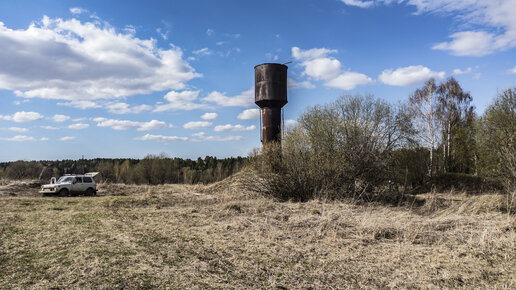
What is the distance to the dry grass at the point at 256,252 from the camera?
470cm

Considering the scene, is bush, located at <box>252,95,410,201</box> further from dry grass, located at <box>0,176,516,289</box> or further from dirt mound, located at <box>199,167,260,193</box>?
dry grass, located at <box>0,176,516,289</box>

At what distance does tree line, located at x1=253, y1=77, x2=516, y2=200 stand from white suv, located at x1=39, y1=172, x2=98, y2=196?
429 inches

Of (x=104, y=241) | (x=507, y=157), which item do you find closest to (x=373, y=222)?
(x=104, y=241)

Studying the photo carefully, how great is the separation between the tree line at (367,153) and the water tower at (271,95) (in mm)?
1448

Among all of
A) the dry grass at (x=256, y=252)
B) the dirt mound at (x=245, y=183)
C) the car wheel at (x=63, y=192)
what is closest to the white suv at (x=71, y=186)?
the car wheel at (x=63, y=192)

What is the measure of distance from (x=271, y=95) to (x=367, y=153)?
243 inches

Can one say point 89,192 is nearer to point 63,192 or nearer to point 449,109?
point 63,192

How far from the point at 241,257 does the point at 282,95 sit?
14.3 meters

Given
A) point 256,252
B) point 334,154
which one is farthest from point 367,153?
point 256,252

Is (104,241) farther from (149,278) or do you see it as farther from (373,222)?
(373,222)

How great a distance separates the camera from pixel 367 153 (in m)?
17.8

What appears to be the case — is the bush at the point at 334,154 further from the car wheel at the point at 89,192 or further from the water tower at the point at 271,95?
the car wheel at the point at 89,192

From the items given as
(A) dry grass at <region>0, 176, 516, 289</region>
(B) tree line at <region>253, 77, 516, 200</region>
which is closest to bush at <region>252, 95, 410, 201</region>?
(B) tree line at <region>253, 77, 516, 200</region>

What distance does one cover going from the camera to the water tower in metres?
18.7
